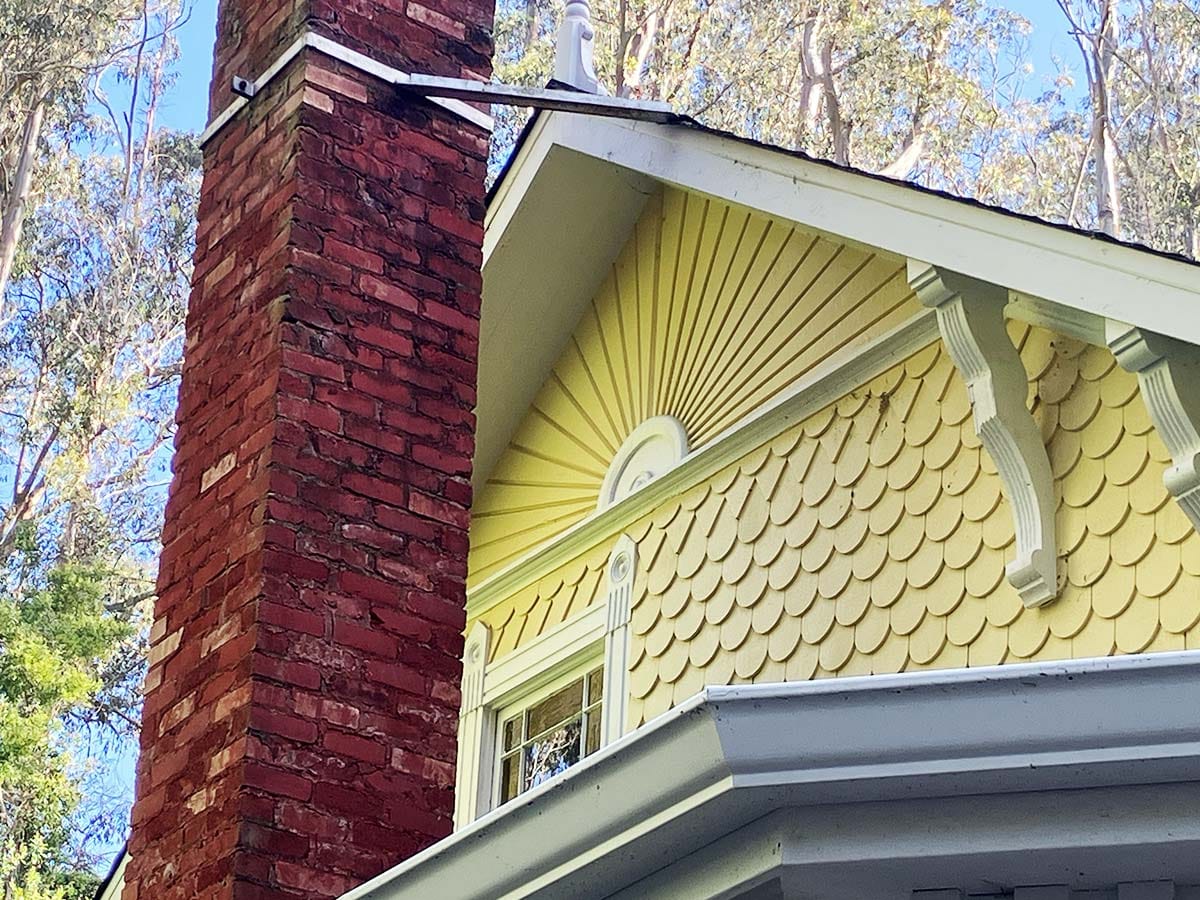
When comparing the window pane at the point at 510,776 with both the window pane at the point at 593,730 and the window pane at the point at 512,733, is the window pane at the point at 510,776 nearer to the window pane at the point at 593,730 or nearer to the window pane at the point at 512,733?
the window pane at the point at 512,733

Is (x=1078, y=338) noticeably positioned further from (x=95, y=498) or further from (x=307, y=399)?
(x=95, y=498)

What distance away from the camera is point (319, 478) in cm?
481

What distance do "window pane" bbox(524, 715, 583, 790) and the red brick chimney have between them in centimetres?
226

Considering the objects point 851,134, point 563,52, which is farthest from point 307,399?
point 851,134

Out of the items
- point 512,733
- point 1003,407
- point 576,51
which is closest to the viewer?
point 1003,407

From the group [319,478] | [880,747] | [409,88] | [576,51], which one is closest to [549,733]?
[576,51]

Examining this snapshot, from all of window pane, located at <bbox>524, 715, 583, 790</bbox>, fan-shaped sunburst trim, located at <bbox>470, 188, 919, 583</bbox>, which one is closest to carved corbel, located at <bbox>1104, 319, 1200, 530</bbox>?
fan-shaped sunburst trim, located at <bbox>470, 188, 919, 583</bbox>

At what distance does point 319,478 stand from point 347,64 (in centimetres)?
126

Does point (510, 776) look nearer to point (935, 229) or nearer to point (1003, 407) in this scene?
point (1003, 407)

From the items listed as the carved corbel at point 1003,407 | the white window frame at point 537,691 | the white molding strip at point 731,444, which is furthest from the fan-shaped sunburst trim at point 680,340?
the carved corbel at point 1003,407

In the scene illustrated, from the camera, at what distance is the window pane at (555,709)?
23.8 feet

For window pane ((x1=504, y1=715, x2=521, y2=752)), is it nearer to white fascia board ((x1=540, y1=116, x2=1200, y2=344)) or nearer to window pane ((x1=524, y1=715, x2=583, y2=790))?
window pane ((x1=524, y1=715, x2=583, y2=790))

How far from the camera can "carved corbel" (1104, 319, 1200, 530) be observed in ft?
14.7

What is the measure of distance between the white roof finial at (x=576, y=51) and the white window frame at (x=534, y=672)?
1.67 metres
